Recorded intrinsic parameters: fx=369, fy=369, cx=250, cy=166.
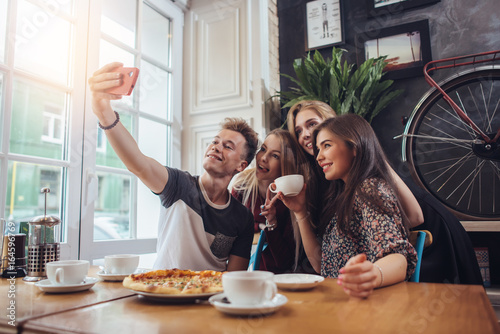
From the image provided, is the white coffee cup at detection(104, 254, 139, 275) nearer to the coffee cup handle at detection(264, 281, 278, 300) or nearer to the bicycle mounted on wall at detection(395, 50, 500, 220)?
the coffee cup handle at detection(264, 281, 278, 300)

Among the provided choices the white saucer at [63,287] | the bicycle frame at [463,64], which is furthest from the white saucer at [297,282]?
the bicycle frame at [463,64]

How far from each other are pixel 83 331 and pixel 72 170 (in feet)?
5.11

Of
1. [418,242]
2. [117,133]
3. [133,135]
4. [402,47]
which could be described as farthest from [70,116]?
[402,47]

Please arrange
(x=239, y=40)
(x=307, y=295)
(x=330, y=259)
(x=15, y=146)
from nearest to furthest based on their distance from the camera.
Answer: (x=307, y=295)
(x=330, y=259)
(x=15, y=146)
(x=239, y=40)

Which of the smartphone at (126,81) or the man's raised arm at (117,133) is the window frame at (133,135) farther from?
the smartphone at (126,81)

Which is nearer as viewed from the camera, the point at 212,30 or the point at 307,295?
the point at 307,295

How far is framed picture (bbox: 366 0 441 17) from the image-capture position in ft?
9.07

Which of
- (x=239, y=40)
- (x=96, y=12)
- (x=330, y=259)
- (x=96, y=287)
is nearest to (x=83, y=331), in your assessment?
(x=96, y=287)

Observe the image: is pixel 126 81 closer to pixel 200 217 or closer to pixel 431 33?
pixel 200 217

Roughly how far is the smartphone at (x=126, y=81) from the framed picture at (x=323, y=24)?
2.29 m

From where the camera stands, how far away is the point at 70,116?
6.53 feet

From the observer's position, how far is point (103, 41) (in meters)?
2.25

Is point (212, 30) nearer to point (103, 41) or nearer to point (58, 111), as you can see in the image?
point (103, 41)

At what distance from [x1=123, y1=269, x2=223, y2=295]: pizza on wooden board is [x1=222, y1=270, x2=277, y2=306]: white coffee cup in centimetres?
11
